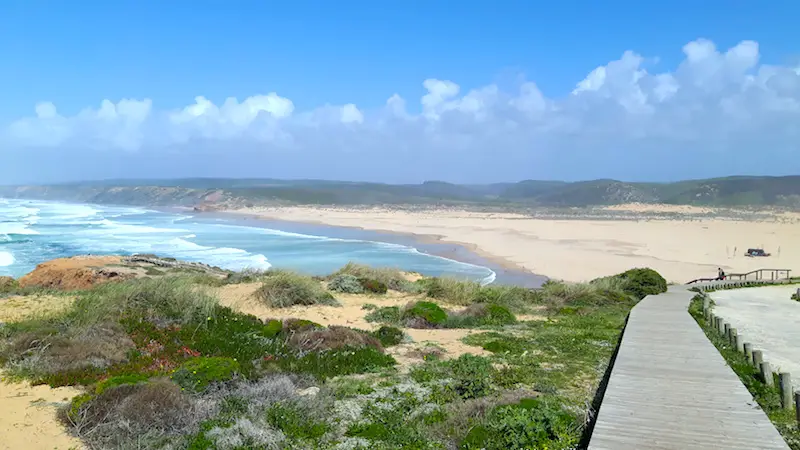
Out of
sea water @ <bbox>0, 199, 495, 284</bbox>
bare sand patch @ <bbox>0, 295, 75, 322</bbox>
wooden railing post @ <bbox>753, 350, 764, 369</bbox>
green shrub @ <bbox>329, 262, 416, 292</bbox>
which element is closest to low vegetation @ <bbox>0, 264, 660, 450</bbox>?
bare sand patch @ <bbox>0, 295, 75, 322</bbox>

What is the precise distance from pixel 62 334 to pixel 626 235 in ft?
154

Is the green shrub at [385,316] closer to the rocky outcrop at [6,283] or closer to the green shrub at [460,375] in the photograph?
the green shrub at [460,375]

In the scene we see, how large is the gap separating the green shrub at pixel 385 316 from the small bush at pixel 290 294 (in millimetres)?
1742

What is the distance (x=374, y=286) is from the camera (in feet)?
61.4

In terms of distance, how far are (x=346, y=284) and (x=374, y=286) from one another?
1002 millimetres

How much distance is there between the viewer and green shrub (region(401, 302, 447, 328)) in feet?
43.8

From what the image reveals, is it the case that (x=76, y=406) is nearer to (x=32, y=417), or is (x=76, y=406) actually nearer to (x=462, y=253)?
(x=32, y=417)

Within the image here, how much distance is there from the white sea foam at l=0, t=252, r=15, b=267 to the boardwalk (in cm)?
3261

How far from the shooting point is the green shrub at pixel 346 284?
18188 millimetres

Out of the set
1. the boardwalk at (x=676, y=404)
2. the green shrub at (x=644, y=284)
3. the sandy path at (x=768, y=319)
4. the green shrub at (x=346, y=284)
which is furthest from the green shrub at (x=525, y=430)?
the green shrub at (x=644, y=284)

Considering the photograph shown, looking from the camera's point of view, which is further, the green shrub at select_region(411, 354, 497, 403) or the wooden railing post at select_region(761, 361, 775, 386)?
the wooden railing post at select_region(761, 361, 775, 386)

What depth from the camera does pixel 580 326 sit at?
533 inches

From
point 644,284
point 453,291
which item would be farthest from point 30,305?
point 644,284

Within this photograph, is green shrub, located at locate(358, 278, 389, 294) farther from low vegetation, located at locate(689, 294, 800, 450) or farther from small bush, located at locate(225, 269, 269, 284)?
low vegetation, located at locate(689, 294, 800, 450)
